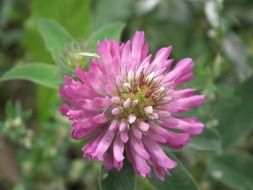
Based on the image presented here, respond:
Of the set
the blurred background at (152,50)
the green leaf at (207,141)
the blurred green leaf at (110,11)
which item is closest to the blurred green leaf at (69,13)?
the blurred background at (152,50)

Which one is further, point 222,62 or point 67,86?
point 222,62

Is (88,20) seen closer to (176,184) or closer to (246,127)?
(246,127)

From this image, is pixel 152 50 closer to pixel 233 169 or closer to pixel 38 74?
pixel 233 169

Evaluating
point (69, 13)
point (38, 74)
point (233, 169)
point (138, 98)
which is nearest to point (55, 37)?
point (38, 74)

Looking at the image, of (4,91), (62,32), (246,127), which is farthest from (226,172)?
(4,91)

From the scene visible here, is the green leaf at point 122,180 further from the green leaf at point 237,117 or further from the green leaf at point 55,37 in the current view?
the green leaf at point 237,117

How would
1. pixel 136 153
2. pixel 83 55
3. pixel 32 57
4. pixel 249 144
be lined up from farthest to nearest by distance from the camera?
1. pixel 32 57
2. pixel 249 144
3. pixel 83 55
4. pixel 136 153

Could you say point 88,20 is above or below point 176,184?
above

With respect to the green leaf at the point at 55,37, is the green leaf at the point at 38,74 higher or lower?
lower
